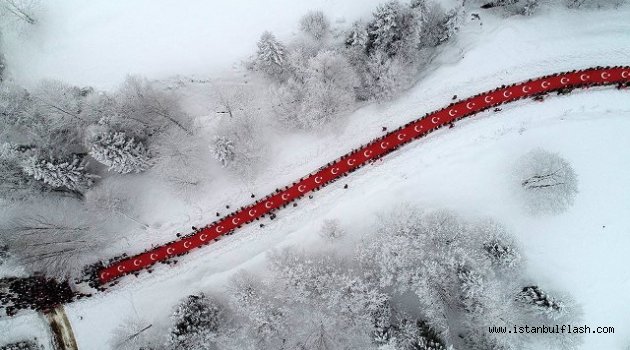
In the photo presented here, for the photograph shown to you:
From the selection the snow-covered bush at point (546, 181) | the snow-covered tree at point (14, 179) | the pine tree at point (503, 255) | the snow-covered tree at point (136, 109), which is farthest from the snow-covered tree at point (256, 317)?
the snow-covered bush at point (546, 181)

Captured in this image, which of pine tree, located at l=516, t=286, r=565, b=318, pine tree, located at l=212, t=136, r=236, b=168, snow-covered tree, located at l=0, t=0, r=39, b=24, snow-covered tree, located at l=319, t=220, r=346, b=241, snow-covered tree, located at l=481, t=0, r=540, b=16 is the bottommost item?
pine tree, located at l=516, t=286, r=565, b=318

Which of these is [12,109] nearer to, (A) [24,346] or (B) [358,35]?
(A) [24,346]

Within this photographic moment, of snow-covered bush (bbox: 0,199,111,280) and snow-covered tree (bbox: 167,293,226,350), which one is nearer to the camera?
snow-covered tree (bbox: 167,293,226,350)

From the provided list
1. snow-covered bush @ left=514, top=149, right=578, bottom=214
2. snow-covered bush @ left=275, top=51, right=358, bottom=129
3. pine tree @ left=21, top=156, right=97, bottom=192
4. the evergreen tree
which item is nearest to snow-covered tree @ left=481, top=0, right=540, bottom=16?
the evergreen tree

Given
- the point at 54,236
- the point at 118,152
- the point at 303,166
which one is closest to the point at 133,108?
the point at 118,152

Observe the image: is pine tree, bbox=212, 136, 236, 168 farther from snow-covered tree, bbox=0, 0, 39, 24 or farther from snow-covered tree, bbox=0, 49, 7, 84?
snow-covered tree, bbox=0, 0, 39, 24

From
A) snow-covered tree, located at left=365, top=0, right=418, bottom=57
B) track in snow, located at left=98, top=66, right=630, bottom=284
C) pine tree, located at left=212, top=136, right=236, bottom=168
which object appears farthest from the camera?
track in snow, located at left=98, top=66, right=630, bottom=284

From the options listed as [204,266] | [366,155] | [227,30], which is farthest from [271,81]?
[204,266]
